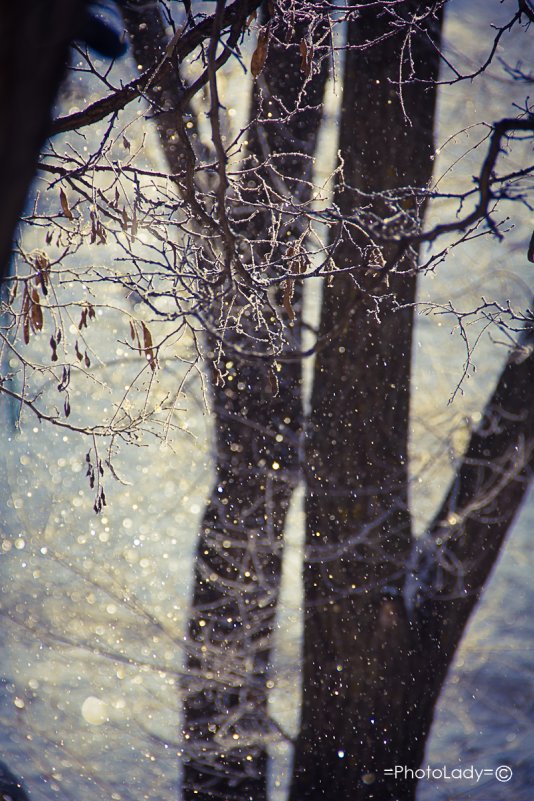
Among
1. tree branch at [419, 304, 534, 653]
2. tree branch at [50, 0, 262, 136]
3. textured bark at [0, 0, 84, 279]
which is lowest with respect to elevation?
textured bark at [0, 0, 84, 279]

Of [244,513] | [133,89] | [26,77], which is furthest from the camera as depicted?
[244,513]

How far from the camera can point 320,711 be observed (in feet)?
6.83

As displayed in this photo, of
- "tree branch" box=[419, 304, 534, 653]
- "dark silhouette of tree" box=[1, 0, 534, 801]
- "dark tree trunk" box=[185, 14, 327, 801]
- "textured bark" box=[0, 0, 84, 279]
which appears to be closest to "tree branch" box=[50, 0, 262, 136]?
"dark silhouette of tree" box=[1, 0, 534, 801]

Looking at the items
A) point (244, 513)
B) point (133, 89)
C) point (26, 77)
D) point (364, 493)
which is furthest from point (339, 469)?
point (26, 77)

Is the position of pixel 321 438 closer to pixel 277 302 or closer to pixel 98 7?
pixel 277 302

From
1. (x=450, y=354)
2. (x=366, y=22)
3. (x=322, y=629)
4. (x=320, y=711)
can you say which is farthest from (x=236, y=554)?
(x=450, y=354)

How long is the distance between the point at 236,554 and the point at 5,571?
240 centimetres

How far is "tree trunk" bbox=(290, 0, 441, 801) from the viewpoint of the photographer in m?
2.04

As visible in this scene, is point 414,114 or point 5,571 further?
point 5,571

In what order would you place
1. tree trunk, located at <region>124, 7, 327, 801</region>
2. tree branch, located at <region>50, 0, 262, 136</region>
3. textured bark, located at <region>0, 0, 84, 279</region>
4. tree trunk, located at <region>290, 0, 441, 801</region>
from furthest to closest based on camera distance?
tree trunk, located at <region>124, 7, 327, 801</region>
tree trunk, located at <region>290, 0, 441, 801</region>
tree branch, located at <region>50, 0, 262, 136</region>
textured bark, located at <region>0, 0, 84, 279</region>

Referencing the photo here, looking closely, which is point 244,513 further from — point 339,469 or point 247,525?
point 339,469

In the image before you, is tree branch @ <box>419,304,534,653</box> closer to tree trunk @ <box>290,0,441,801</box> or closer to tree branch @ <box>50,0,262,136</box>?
tree trunk @ <box>290,0,441,801</box>

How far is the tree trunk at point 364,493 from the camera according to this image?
80.4 inches

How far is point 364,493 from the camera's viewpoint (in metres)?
2.12
